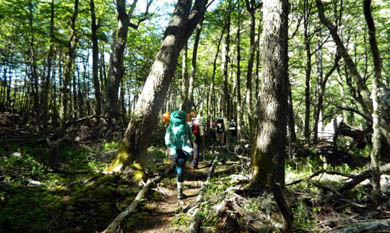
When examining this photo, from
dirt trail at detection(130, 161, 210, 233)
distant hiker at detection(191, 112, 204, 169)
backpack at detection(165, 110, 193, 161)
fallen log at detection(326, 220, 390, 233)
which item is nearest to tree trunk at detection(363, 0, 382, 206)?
fallen log at detection(326, 220, 390, 233)

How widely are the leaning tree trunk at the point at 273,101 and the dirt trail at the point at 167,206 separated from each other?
1.56m

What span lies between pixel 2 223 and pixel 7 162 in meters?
3.71

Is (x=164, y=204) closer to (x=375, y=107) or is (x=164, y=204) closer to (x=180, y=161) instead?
(x=180, y=161)

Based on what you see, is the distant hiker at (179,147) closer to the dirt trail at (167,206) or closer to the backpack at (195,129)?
the dirt trail at (167,206)

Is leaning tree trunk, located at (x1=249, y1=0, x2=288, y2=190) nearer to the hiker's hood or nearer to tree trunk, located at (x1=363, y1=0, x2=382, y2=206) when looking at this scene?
tree trunk, located at (x1=363, y1=0, x2=382, y2=206)

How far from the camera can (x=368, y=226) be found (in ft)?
7.99

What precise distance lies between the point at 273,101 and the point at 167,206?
307 cm

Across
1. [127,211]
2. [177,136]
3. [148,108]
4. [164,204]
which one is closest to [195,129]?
[148,108]

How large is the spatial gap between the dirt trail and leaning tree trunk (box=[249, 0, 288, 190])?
1.56 meters

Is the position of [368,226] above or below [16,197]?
above

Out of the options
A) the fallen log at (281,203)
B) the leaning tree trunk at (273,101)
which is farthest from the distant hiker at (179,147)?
the fallen log at (281,203)

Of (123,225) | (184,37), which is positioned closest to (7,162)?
(123,225)

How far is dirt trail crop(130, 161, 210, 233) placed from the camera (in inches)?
153

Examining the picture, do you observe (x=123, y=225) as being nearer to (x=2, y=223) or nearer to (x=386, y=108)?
(x=2, y=223)
